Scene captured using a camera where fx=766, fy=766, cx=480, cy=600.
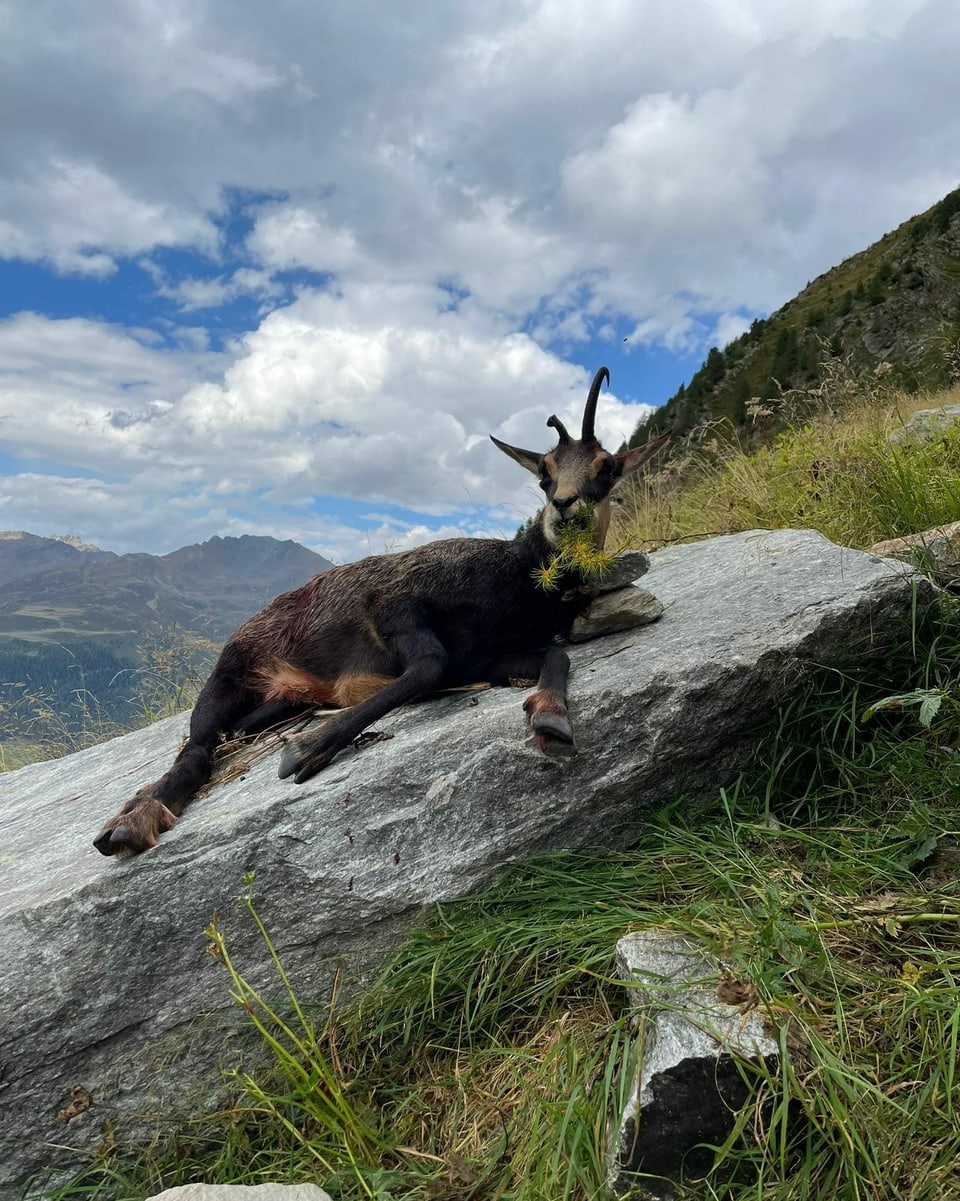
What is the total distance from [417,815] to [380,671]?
1283 millimetres

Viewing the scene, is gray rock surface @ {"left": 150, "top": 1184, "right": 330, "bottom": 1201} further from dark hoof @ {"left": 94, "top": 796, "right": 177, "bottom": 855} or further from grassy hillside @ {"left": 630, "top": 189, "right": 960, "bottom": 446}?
grassy hillside @ {"left": 630, "top": 189, "right": 960, "bottom": 446}

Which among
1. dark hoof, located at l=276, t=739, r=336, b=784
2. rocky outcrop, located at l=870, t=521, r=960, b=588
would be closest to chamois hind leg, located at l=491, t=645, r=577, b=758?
dark hoof, located at l=276, t=739, r=336, b=784

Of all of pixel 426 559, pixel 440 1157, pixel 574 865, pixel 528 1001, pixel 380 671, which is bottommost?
pixel 440 1157

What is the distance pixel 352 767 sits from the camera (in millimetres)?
3857

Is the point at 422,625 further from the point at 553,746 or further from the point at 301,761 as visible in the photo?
the point at 553,746

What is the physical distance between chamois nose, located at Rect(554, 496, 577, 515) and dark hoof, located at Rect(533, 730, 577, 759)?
1.48 metres

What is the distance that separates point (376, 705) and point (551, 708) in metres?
1.01

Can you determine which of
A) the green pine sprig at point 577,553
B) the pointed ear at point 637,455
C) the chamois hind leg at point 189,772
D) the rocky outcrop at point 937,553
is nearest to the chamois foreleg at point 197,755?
the chamois hind leg at point 189,772

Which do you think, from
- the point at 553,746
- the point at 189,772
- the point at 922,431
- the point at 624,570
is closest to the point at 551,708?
the point at 553,746

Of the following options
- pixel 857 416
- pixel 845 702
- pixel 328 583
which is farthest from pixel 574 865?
pixel 857 416

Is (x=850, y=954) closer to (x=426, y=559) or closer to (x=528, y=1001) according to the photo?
(x=528, y=1001)

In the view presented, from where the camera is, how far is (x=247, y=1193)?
239 centimetres

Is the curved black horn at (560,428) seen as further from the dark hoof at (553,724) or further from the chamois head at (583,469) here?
the dark hoof at (553,724)

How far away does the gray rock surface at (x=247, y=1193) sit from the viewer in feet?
7.77
